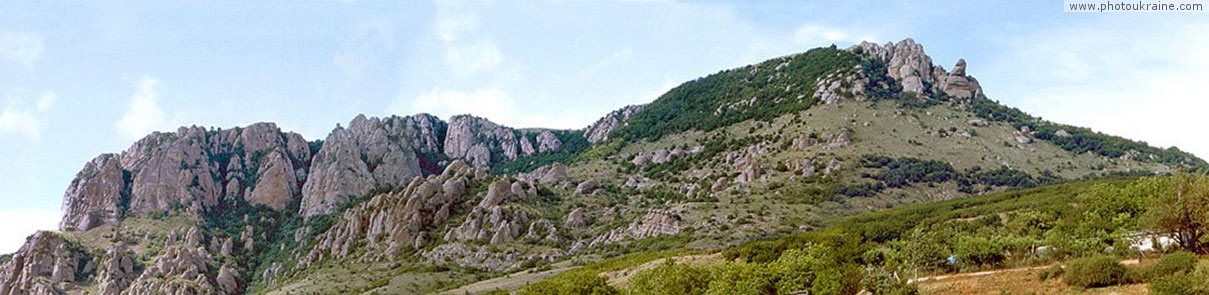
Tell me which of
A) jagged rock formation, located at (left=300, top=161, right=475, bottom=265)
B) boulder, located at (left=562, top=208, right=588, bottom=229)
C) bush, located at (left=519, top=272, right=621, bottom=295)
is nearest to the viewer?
bush, located at (left=519, top=272, right=621, bottom=295)

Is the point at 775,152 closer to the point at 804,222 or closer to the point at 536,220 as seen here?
the point at 804,222

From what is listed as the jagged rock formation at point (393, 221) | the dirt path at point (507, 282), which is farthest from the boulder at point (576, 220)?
the dirt path at point (507, 282)

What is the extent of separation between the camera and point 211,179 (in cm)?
18025

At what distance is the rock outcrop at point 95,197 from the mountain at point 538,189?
34cm

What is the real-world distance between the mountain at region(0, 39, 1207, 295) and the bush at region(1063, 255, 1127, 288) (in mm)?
61959

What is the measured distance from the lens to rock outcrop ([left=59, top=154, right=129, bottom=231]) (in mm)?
161625

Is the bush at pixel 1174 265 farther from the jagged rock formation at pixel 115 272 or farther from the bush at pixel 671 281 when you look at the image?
the jagged rock formation at pixel 115 272

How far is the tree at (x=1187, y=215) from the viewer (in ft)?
171

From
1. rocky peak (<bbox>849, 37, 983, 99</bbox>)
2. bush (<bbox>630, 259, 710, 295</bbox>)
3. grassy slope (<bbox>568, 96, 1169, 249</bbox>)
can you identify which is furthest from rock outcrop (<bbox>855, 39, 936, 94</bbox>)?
bush (<bbox>630, 259, 710, 295</bbox>)

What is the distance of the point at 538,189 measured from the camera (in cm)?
14438

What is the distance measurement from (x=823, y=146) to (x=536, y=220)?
51.6 m

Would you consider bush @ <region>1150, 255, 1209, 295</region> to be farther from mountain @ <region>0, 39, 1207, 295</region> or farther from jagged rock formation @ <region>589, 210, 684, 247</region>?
jagged rock formation @ <region>589, 210, 684, 247</region>

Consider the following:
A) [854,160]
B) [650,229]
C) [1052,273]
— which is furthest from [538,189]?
[1052,273]

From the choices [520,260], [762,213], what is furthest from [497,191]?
[762,213]
